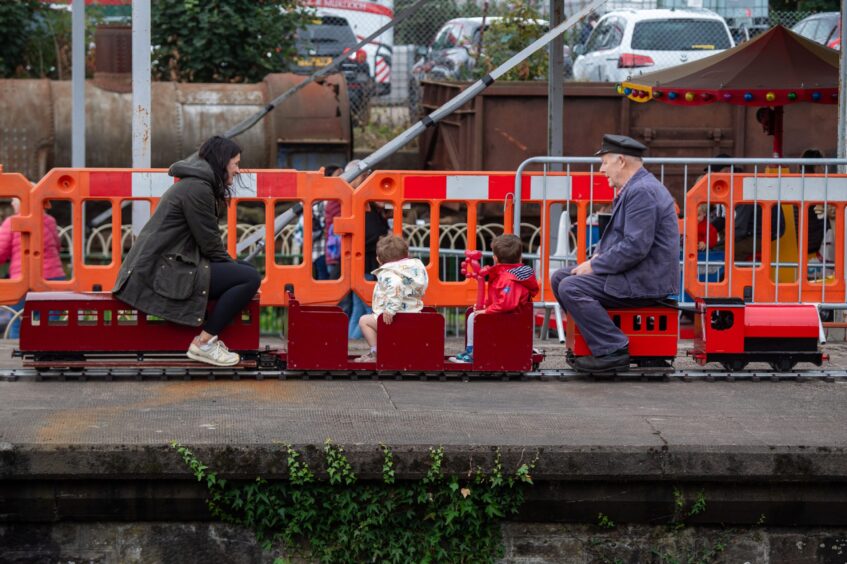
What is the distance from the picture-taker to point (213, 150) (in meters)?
8.30

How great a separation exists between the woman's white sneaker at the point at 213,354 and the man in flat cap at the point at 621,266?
6.85 ft

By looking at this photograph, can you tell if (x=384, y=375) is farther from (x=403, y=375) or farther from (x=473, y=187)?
(x=473, y=187)

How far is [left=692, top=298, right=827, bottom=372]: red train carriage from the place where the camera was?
8.72 metres

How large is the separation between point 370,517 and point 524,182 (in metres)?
4.44

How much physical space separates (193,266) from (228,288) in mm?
253

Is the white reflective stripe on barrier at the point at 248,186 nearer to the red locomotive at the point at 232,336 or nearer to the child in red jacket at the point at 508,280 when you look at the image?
the red locomotive at the point at 232,336

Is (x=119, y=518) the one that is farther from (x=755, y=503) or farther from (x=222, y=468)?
(x=755, y=503)

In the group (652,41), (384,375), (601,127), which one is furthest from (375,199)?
(652,41)

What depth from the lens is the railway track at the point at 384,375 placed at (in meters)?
8.25

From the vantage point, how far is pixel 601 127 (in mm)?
17344

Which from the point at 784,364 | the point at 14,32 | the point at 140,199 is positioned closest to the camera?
the point at 784,364

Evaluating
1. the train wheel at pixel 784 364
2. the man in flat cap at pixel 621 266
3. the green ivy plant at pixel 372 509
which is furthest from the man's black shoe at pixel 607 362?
the green ivy plant at pixel 372 509

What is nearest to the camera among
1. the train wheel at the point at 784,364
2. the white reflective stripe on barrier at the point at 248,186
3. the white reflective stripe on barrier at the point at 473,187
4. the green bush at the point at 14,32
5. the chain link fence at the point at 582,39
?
the train wheel at the point at 784,364

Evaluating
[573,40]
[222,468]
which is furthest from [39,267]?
[573,40]
